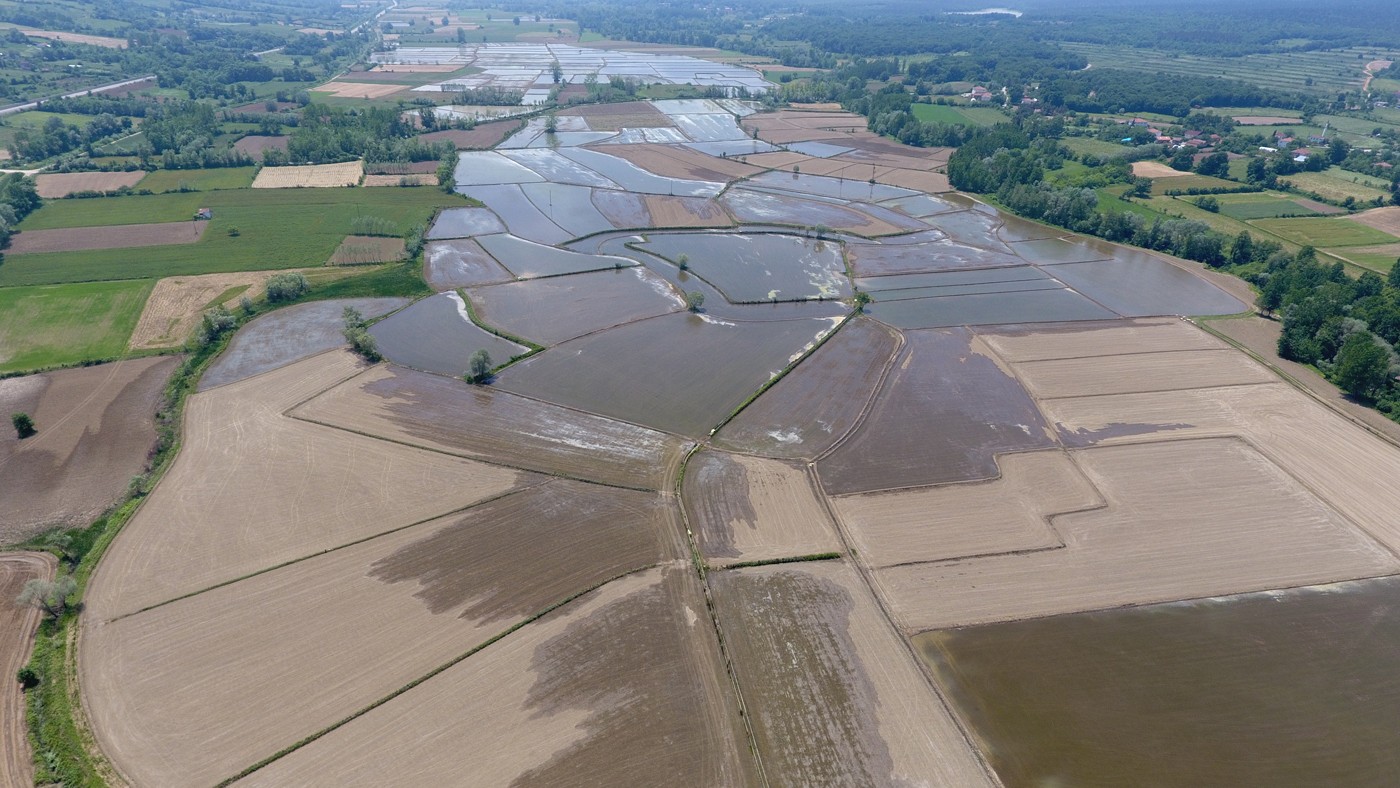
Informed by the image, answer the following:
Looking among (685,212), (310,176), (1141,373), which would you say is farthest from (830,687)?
(310,176)

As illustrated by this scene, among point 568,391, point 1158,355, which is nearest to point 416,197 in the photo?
point 568,391

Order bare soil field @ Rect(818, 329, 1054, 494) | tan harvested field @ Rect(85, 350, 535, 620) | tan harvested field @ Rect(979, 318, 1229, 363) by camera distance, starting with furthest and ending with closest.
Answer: tan harvested field @ Rect(979, 318, 1229, 363) < bare soil field @ Rect(818, 329, 1054, 494) < tan harvested field @ Rect(85, 350, 535, 620)

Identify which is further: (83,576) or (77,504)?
(77,504)

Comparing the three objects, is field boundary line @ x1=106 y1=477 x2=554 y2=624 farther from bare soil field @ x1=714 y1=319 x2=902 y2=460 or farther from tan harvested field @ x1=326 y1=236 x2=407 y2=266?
tan harvested field @ x1=326 y1=236 x2=407 y2=266

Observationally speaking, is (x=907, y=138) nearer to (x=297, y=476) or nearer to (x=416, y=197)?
(x=416, y=197)

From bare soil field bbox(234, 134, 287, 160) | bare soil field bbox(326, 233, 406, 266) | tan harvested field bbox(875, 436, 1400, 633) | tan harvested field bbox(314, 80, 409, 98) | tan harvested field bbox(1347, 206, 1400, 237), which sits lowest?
tan harvested field bbox(875, 436, 1400, 633)

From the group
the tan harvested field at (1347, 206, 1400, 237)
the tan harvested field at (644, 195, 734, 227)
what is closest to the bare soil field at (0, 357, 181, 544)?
the tan harvested field at (644, 195, 734, 227)

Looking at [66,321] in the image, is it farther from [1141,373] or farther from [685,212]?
[1141,373]
